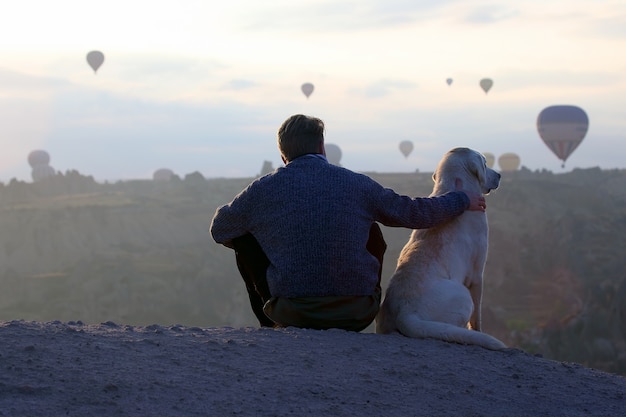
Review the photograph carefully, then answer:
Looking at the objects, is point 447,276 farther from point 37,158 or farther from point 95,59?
point 37,158

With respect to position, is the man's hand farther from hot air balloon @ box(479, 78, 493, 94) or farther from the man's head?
hot air balloon @ box(479, 78, 493, 94)

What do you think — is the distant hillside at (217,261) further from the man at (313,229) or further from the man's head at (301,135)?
the man's head at (301,135)

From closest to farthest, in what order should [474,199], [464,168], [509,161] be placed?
[474,199] < [464,168] < [509,161]

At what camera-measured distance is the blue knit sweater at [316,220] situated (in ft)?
20.6

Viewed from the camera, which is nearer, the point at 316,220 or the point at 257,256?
the point at 316,220

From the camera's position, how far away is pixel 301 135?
6.40m

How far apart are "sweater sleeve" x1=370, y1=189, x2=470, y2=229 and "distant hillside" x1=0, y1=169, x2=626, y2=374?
157 ft

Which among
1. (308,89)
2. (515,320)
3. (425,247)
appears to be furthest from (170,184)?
(425,247)

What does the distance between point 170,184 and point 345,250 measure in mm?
110700

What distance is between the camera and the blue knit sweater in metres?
6.28

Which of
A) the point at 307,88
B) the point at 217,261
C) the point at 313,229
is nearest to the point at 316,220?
the point at 313,229

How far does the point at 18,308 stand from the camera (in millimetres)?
72750

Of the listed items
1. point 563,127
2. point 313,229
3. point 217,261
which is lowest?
point 217,261

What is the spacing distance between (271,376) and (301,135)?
67.6 inches
